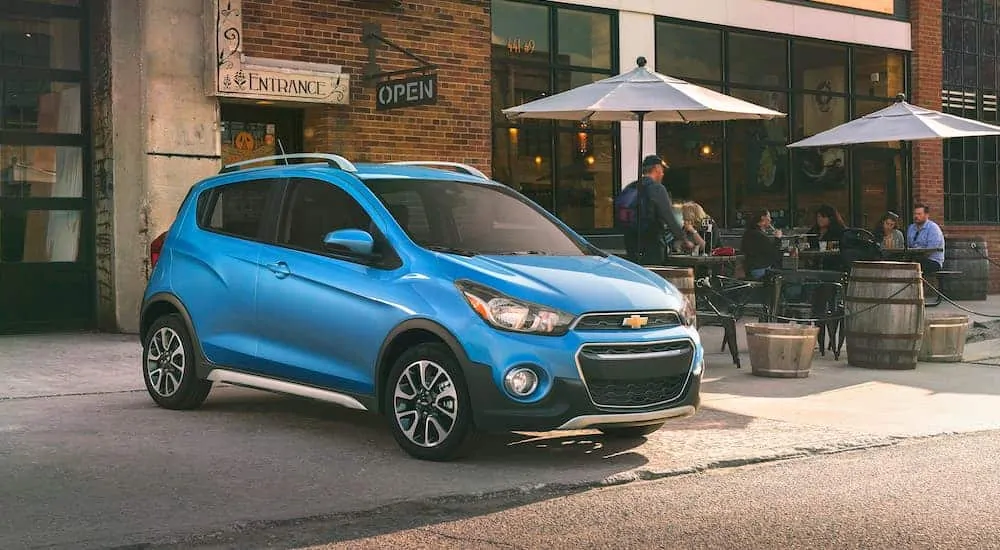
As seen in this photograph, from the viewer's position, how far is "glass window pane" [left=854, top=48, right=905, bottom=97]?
21656 millimetres

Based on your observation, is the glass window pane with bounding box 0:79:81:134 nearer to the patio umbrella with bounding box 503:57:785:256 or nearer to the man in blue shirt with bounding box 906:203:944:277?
the patio umbrella with bounding box 503:57:785:256

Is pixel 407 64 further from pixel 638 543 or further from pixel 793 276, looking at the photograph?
pixel 638 543

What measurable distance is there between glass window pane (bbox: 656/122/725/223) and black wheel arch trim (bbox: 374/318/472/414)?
1182 cm

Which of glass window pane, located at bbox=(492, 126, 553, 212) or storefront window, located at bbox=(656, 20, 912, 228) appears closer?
glass window pane, located at bbox=(492, 126, 553, 212)

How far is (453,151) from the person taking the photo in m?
16.1

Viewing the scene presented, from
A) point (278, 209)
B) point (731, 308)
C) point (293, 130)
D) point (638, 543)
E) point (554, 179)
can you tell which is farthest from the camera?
point (554, 179)

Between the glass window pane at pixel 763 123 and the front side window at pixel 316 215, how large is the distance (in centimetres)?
1241

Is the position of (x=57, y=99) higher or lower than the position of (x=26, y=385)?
higher

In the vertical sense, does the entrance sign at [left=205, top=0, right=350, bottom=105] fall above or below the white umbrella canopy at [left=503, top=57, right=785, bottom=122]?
above

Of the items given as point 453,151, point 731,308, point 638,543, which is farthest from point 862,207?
point 638,543

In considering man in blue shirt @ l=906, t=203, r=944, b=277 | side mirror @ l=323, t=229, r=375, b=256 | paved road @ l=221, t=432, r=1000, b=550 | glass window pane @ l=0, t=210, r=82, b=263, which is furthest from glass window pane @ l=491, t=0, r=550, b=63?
paved road @ l=221, t=432, r=1000, b=550

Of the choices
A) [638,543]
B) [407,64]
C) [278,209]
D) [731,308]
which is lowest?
[638,543]

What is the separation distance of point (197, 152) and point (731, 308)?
6.14m

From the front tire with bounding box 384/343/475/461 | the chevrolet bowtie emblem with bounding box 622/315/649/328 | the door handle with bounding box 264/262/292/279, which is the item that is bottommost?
the front tire with bounding box 384/343/475/461
